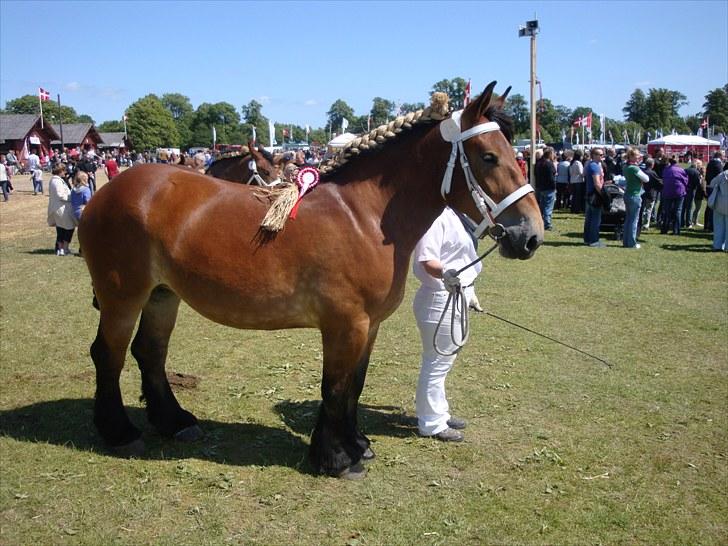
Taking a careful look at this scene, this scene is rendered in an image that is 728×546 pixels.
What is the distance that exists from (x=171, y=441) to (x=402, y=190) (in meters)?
2.80

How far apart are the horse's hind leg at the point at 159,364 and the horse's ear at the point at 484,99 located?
2.79 meters

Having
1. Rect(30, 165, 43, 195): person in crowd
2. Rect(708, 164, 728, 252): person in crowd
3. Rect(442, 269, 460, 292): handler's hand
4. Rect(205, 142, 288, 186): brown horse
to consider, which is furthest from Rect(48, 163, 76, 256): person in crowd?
Rect(30, 165, 43, 195): person in crowd

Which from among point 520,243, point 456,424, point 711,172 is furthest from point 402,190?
point 711,172

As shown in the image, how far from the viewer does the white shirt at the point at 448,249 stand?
4.62 meters

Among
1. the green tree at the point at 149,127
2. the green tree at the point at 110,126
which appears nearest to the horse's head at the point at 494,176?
the green tree at the point at 149,127

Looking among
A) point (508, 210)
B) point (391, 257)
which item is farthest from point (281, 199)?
point (508, 210)

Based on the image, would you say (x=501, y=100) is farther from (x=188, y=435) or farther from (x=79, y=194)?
(x=79, y=194)

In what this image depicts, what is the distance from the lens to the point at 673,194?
15.9m

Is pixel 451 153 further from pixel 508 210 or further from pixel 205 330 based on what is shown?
pixel 205 330

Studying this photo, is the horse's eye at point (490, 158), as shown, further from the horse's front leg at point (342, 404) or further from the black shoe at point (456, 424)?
the black shoe at point (456, 424)

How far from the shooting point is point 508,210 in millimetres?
3609

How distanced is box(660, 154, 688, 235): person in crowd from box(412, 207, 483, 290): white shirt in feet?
43.9

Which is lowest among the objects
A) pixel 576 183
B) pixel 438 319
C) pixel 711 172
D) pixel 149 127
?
pixel 438 319

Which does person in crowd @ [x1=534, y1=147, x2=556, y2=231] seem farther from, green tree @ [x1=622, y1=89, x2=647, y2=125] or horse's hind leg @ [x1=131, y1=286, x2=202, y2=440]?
green tree @ [x1=622, y1=89, x2=647, y2=125]
